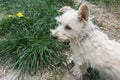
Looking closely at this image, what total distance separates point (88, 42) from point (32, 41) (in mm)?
969

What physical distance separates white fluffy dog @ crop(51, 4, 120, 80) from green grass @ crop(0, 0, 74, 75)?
57 cm

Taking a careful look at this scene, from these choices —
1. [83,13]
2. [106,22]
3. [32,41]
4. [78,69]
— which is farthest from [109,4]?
[83,13]

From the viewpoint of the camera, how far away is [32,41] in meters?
4.28

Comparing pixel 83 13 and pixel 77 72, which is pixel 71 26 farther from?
pixel 77 72

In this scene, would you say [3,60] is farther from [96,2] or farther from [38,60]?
[96,2]

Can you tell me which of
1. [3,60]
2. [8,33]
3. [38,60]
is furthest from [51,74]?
[8,33]

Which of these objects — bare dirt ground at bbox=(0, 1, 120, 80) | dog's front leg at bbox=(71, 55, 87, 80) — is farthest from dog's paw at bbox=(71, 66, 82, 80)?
bare dirt ground at bbox=(0, 1, 120, 80)

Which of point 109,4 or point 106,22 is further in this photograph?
point 109,4

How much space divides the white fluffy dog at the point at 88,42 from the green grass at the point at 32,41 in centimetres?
57

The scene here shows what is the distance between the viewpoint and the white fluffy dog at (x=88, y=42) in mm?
3557

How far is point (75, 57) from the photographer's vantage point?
3.81 m

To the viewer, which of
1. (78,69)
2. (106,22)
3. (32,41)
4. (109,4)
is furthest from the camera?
(109,4)

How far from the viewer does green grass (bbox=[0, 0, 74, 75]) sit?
4102mm

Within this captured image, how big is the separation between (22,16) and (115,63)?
1.79 meters
